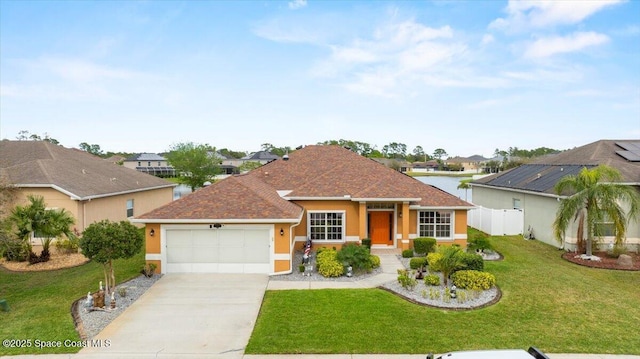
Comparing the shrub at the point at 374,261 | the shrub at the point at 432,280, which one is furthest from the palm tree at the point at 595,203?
the shrub at the point at 374,261

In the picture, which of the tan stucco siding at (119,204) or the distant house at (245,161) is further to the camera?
the distant house at (245,161)

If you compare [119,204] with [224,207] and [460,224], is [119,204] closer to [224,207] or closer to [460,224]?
[224,207]

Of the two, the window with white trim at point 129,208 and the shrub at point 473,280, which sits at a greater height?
the window with white trim at point 129,208

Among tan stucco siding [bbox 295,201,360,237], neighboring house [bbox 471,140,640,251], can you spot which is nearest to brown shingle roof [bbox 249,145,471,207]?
tan stucco siding [bbox 295,201,360,237]

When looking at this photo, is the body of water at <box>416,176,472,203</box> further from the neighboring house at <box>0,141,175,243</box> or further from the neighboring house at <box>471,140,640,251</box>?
the neighboring house at <box>0,141,175,243</box>

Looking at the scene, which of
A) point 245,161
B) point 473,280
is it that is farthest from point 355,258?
point 245,161

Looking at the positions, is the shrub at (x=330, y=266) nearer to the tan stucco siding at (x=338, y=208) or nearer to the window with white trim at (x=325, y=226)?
the window with white trim at (x=325, y=226)
